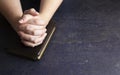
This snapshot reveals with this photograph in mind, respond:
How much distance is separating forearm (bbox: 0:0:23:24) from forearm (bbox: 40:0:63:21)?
0.27 ft

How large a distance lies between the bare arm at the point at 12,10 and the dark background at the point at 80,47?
0.30 feet

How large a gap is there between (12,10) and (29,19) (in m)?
0.09

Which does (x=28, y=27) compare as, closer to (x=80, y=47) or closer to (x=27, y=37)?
(x=27, y=37)

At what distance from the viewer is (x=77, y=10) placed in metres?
0.92

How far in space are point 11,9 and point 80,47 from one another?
283 mm

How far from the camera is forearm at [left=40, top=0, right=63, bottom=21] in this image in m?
0.80

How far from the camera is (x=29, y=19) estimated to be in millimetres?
741

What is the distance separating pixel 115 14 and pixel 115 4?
72 millimetres

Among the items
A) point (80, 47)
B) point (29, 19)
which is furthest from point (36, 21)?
point (80, 47)

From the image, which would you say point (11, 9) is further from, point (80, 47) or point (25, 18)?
point (80, 47)

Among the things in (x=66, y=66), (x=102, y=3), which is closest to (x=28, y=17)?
(x=66, y=66)

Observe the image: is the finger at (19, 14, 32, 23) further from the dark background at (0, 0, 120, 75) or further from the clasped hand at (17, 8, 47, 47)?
the dark background at (0, 0, 120, 75)

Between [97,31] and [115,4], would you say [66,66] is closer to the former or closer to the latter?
[97,31]

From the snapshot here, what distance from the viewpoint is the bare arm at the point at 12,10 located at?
0.78 metres
